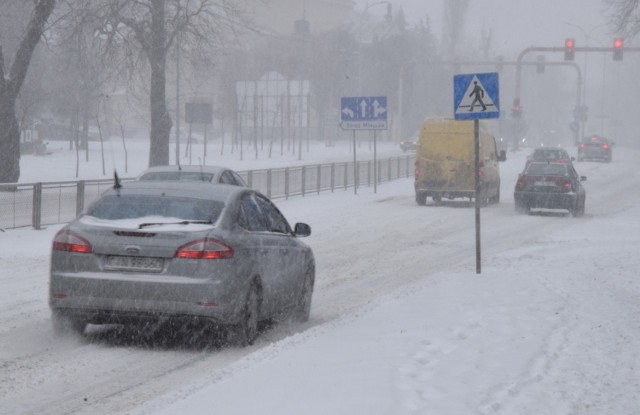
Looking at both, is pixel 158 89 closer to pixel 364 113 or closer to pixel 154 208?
pixel 364 113

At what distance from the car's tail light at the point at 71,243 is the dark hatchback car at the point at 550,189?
71.6 feet

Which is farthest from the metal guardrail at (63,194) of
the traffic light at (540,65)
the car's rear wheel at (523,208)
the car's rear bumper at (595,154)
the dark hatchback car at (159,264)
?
the car's rear bumper at (595,154)

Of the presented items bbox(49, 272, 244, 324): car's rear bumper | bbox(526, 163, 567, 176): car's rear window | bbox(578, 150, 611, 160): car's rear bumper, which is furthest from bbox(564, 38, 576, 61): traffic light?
bbox(49, 272, 244, 324): car's rear bumper

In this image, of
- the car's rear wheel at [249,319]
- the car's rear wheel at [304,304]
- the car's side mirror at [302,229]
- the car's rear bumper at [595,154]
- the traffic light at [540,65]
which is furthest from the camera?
the car's rear bumper at [595,154]

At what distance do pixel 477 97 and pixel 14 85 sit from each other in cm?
2193

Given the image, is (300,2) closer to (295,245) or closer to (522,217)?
(522,217)

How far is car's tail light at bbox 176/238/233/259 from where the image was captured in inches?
395

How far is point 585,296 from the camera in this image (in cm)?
1385

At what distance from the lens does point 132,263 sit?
10.1 m

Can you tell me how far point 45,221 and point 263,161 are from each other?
45.3 meters

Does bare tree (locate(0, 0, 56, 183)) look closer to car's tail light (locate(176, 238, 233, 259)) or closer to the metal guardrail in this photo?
the metal guardrail

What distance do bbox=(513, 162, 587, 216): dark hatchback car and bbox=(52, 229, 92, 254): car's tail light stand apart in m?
21.8

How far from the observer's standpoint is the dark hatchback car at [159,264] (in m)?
10.0

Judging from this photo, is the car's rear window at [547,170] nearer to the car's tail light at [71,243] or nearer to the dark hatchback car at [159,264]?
the dark hatchback car at [159,264]
